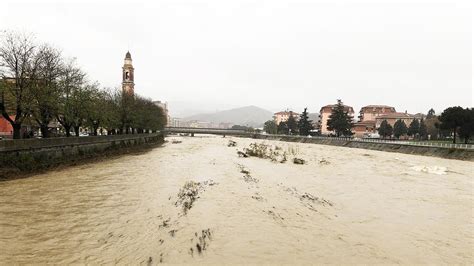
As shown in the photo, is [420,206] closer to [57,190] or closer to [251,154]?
[57,190]

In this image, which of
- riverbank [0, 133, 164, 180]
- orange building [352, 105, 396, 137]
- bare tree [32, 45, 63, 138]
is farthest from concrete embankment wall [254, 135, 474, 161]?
orange building [352, 105, 396, 137]

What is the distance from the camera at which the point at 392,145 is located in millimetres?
66375

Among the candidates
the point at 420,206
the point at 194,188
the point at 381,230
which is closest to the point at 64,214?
the point at 194,188

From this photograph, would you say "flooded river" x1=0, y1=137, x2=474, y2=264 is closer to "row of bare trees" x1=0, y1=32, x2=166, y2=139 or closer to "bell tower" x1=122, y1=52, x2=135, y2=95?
"row of bare trees" x1=0, y1=32, x2=166, y2=139

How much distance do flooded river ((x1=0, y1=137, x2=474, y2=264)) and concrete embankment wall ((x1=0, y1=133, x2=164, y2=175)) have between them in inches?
109

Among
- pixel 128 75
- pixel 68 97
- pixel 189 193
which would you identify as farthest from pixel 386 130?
pixel 189 193

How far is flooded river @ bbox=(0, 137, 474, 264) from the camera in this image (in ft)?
31.3

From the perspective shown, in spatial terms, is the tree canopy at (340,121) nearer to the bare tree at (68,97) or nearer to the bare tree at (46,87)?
the bare tree at (68,97)

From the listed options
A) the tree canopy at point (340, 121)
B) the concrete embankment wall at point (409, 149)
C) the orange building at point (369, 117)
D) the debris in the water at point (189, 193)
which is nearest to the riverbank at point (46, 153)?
the debris in the water at point (189, 193)

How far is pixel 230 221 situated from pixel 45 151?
24041mm

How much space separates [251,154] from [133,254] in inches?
1485

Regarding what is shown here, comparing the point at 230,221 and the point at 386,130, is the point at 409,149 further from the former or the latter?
the point at 230,221

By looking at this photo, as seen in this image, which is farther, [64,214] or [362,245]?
[64,214]

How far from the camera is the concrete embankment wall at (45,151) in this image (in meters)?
24.5
